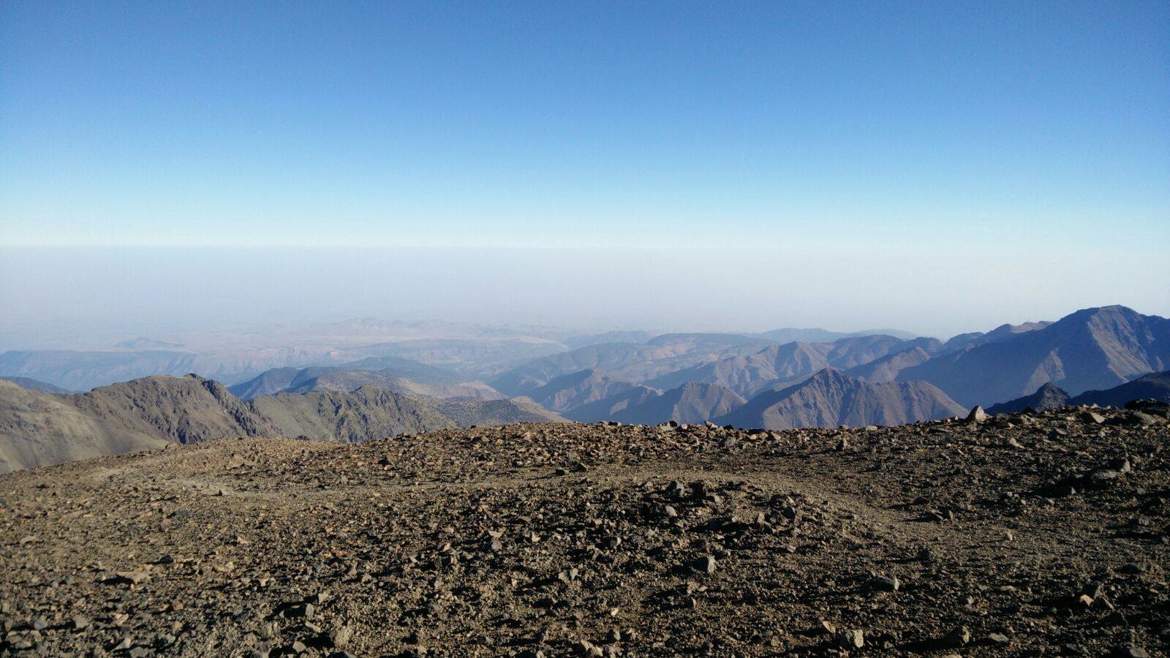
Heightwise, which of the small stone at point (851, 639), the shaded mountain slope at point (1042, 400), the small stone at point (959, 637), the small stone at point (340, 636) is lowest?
the shaded mountain slope at point (1042, 400)

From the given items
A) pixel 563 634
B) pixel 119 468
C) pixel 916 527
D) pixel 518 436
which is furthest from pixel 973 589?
pixel 119 468

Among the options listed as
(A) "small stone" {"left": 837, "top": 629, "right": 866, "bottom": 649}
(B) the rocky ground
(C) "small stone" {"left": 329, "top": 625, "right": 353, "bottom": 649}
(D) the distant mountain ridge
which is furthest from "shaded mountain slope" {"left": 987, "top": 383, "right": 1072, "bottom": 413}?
(C) "small stone" {"left": 329, "top": 625, "right": 353, "bottom": 649}

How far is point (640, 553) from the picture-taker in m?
9.48

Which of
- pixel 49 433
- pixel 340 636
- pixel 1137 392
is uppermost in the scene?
pixel 340 636

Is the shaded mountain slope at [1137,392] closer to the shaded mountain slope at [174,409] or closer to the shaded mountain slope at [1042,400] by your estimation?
the shaded mountain slope at [1042,400]

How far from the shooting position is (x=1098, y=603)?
7.28 m

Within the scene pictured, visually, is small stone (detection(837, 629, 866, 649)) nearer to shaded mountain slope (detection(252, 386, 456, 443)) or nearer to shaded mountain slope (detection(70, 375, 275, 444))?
shaded mountain slope (detection(70, 375, 275, 444))

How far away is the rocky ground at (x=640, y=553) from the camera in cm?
736

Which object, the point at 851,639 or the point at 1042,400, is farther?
the point at 1042,400

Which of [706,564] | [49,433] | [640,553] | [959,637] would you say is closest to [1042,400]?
[706,564]

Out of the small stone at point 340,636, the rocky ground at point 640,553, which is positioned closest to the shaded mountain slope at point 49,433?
the rocky ground at point 640,553

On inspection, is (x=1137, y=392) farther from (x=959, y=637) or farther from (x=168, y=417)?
(x=168, y=417)

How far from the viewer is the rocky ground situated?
736 centimetres

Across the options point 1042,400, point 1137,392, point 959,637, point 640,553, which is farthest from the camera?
point 1137,392
